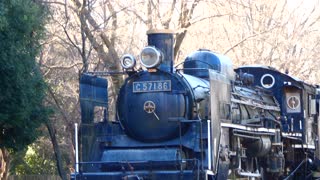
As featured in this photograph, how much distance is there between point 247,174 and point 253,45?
19402mm

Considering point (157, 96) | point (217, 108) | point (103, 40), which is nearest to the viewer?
point (217, 108)

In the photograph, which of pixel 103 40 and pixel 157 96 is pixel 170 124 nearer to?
pixel 157 96

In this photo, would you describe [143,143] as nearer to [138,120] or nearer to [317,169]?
[138,120]

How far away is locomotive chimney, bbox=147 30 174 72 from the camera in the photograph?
45.4 feet

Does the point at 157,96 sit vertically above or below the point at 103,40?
below

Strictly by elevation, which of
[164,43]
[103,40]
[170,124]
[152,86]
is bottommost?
[170,124]

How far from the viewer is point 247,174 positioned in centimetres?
1509

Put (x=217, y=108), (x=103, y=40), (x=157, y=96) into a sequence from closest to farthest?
(x=217, y=108) → (x=157, y=96) → (x=103, y=40)

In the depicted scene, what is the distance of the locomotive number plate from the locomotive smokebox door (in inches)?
35.9

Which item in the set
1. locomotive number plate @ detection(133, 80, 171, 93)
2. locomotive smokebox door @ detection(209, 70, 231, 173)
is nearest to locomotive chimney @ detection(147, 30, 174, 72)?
locomotive number plate @ detection(133, 80, 171, 93)

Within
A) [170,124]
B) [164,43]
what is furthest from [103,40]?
[170,124]

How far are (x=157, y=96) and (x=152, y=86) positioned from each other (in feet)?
0.77

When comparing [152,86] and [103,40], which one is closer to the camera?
[152,86]

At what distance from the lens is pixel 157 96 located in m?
13.7
